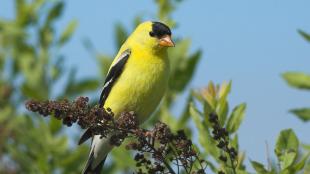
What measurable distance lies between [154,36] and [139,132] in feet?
5.51

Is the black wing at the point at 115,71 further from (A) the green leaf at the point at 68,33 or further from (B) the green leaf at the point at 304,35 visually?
(A) the green leaf at the point at 68,33

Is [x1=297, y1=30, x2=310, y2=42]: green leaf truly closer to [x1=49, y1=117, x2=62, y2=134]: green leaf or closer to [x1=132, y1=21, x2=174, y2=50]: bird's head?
[x1=132, y1=21, x2=174, y2=50]: bird's head

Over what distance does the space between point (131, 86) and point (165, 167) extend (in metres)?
1.43

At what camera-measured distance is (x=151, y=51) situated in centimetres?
480

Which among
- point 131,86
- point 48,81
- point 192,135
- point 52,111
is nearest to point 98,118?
point 52,111

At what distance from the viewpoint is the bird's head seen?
4843 millimetres

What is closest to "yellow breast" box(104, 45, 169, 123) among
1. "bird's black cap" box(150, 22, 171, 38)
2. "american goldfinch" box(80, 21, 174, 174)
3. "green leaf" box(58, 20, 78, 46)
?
"american goldfinch" box(80, 21, 174, 174)

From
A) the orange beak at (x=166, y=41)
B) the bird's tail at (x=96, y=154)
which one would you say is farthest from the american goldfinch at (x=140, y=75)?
the bird's tail at (x=96, y=154)

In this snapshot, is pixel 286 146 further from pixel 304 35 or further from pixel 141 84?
pixel 141 84

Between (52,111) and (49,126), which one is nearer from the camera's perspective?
(52,111)

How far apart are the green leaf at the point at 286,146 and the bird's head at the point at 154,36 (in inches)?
59.6

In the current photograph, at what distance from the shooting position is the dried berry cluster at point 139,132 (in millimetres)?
3209

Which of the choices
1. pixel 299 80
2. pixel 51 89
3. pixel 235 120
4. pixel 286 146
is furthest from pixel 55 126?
pixel 286 146

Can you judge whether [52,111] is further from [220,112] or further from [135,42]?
[135,42]
